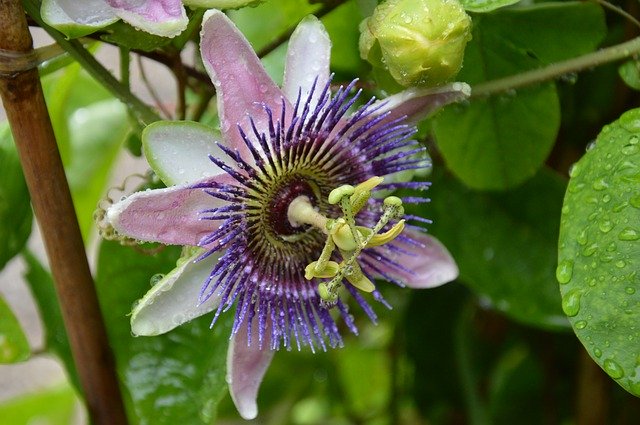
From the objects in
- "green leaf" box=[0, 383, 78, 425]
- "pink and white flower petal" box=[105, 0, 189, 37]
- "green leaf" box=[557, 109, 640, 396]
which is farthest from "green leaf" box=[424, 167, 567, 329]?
"green leaf" box=[0, 383, 78, 425]

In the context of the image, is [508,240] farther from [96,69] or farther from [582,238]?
[96,69]

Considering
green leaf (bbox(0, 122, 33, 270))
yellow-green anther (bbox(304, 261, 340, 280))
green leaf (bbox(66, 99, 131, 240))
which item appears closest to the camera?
yellow-green anther (bbox(304, 261, 340, 280))

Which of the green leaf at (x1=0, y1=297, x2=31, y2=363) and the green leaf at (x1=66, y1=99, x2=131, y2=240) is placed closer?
the green leaf at (x1=0, y1=297, x2=31, y2=363)

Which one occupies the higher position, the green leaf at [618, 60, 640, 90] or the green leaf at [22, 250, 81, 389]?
the green leaf at [22, 250, 81, 389]

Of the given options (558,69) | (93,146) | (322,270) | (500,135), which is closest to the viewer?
(322,270)

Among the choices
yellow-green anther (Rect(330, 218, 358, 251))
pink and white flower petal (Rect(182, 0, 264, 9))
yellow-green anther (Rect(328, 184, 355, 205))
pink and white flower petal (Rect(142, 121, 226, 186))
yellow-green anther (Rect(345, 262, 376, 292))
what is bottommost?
yellow-green anther (Rect(345, 262, 376, 292))

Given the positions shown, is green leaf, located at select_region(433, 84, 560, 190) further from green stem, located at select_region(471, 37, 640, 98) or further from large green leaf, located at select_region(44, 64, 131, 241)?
large green leaf, located at select_region(44, 64, 131, 241)

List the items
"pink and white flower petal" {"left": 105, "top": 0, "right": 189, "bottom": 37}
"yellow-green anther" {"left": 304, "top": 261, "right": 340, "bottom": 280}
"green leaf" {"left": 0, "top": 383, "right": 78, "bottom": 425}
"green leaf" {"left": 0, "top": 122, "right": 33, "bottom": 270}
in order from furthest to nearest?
"green leaf" {"left": 0, "top": 383, "right": 78, "bottom": 425}
"green leaf" {"left": 0, "top": 122, "right": 33, "bottom": 270}
"yellow-green anther" {"left": 304, "top": 261, "right": 340, "bottom": 280}
"pink and white flower petal" {"left": 105, "top": 0, "right": 189, "bottom": 37}

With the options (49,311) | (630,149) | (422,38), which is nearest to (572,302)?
(630,149)
